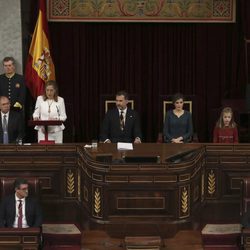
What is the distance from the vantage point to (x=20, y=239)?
612 cm

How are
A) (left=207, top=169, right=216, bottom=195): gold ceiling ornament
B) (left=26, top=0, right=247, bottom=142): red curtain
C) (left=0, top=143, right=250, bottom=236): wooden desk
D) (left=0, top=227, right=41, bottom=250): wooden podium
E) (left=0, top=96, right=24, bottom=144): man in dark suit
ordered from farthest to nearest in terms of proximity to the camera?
(left=26, top=0, right=247, bottom=142): red curtain, (left=0, top=96, right=24, bottom=144): man in dark suit, (left=207, top=169, right=216, bottom=195): gold ceiling ornament, (left=0, top=143, right=250, bottom=236): wooden desk, (left=0, top=227, right=41, bottom=250): wooden podium

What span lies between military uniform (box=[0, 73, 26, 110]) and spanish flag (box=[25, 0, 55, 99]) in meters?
0.41

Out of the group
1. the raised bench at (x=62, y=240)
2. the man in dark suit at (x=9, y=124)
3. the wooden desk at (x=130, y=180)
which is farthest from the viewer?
the man in dark suit at (x=9, y=124)

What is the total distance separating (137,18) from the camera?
9.99 m

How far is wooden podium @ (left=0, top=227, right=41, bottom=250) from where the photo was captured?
240 inches

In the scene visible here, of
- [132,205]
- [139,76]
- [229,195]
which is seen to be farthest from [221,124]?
[139,76]

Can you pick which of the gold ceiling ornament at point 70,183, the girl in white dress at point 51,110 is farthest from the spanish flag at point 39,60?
the gold ceiling ornament at point 70,183

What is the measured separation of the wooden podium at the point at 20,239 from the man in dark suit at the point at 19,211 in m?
0.48

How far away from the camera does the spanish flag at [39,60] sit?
931 cm

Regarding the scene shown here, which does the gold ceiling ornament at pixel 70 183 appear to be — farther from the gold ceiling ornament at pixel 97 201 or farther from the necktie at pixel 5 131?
the necktie at pixel 5 131

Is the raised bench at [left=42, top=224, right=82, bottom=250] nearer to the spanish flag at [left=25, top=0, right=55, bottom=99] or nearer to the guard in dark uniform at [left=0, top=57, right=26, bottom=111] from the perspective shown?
the guard in dark uniform at [left=0, top=57, right=26, bottom=111]

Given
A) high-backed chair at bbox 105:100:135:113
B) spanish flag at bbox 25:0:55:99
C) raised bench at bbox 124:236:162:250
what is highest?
spanish flag at bbox 25:0:55:99

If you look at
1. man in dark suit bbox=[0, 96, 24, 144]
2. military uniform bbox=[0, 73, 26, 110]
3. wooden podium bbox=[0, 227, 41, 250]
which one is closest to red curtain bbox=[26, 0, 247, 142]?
military uniform bbox=[0, 73, 26, 110]

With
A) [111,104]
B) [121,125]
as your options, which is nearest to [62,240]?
[121,125]
